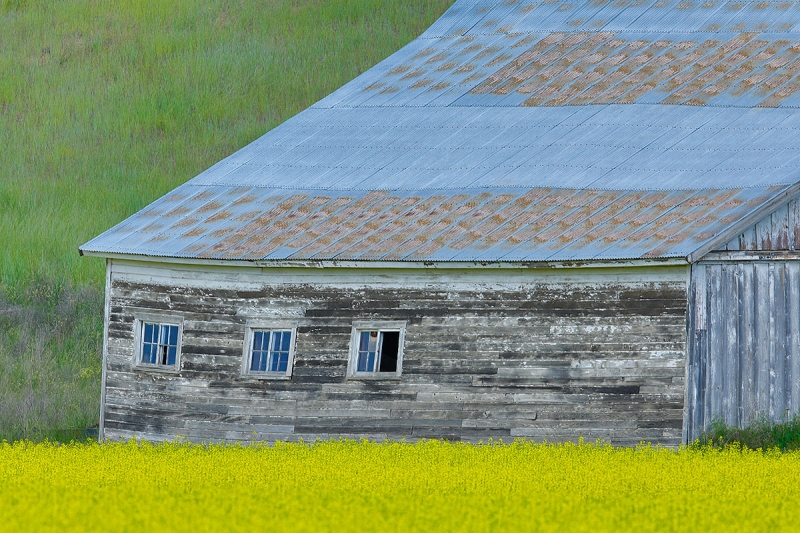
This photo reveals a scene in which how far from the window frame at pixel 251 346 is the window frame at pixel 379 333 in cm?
82

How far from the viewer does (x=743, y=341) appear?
17.4 m

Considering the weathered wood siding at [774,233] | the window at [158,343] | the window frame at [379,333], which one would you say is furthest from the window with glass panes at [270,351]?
the weathered wood siding at [774,233]

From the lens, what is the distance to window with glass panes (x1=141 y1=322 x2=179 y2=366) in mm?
20375

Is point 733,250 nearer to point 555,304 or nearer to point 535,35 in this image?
point 555,304

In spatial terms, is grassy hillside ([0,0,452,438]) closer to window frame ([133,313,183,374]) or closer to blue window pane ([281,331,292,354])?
window frame ([133,313,183,374])

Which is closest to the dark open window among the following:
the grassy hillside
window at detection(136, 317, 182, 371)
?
window at detection(136, 317, 182, 371)

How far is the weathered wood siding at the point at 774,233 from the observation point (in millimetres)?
17391

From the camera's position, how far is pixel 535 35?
82.7 feet

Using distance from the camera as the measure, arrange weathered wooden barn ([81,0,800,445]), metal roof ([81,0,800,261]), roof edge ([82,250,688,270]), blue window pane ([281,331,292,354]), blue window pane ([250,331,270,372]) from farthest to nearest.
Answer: blue window pane ([250,331,270,372]), blue window pane ([281,331,292,354]), metal roof ([81,0,800,261]), weathered wooden barn ([81,0,800,445]), roof edge ([82,250,688,270])

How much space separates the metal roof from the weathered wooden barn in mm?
51

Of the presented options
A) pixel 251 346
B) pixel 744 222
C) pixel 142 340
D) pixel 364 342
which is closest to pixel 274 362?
pixel 251 346

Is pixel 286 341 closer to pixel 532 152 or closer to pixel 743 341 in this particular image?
pixel 532 152

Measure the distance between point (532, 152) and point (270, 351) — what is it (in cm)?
483

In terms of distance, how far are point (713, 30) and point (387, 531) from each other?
14408 millimetres
